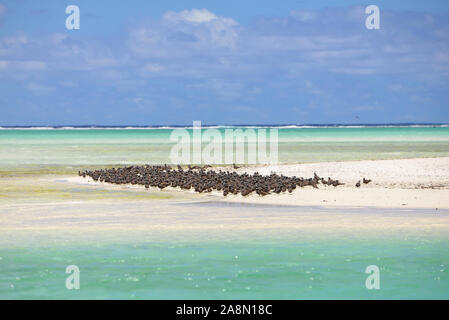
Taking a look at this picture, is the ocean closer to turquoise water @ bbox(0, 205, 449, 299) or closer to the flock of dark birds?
Result: turquoise water @ bbox(0, 205, 449, 299)

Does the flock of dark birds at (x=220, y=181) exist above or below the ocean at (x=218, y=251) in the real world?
above

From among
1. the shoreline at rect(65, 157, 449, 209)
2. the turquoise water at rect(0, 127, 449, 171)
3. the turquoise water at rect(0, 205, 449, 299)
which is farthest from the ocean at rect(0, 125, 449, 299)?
the turquoise water at rect(0, 127, 449, 171)

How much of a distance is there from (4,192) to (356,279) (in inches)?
621

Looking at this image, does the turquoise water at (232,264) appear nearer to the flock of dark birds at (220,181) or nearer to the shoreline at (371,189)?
the shoreline at (371,189)

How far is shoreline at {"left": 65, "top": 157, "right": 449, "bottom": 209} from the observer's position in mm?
19844

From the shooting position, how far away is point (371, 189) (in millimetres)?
22125

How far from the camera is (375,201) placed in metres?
19.9

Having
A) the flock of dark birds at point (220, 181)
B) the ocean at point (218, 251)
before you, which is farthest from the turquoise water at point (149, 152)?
the ocean at point (218, 251)

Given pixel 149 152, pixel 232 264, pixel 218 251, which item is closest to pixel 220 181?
A: pixel 218 251

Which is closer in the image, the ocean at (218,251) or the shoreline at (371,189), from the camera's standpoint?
the ocean at (218,251)

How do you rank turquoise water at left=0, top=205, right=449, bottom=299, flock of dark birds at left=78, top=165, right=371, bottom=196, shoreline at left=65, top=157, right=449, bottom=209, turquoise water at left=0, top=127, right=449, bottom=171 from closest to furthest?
turquoise water at left=0, top=205, right=449, bottom=299 < shoreline at left=65, top=157, right=449, bottom=209 < flock of dark birds at left=78, top=165, right=371, bottom=196 < turquoise water at left=0, top=127, right=449, bottom=171

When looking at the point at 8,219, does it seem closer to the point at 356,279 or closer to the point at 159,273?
the point at 159,273

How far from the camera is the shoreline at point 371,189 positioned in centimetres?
Result: 1984
